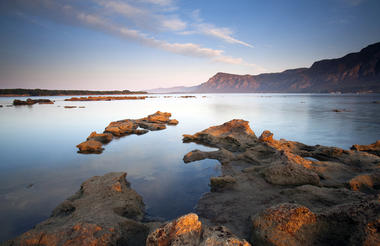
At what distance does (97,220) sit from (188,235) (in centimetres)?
202

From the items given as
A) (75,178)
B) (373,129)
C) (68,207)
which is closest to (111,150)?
(75,178)

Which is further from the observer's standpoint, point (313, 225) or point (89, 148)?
point (89, 148)

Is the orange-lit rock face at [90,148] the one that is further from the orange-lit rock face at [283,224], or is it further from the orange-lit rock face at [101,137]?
the orange-lit rock face at [283,224]

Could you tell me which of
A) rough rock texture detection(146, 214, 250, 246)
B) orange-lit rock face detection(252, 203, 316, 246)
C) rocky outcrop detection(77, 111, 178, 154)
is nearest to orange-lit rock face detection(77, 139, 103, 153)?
rocky outcrop detection(77, 111, 178, 154)

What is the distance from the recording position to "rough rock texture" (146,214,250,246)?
Answer: 2.40 metres

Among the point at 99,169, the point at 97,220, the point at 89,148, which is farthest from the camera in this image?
the point at 89,148

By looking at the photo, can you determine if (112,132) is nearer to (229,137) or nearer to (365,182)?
(229,137)

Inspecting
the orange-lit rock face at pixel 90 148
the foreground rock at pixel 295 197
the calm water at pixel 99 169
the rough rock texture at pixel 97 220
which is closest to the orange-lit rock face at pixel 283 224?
the foreground rock at pixel 295 197

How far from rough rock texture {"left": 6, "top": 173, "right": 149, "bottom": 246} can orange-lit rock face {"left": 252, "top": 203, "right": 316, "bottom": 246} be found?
7.22 ft

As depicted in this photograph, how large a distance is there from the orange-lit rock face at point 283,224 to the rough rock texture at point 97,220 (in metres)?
2.20

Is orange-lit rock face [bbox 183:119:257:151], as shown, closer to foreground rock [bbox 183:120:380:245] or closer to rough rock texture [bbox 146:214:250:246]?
foreground rock [bbox 183:120:380:245]

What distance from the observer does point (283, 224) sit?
288 centimetres

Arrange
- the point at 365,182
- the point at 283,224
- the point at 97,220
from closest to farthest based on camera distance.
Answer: the point at 283,224
the point at 97,220
the point at 365,182

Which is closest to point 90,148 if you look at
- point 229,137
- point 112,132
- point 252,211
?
point 112,132
